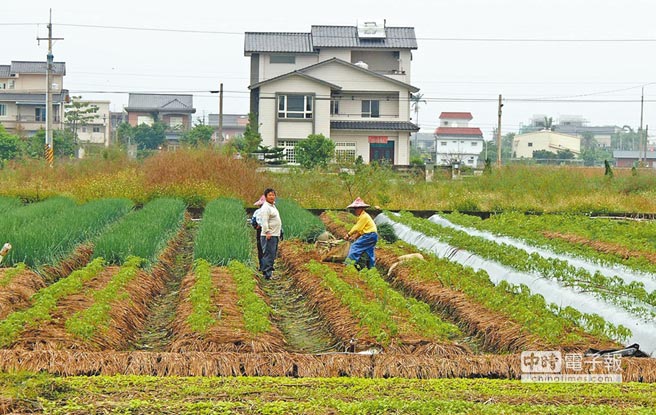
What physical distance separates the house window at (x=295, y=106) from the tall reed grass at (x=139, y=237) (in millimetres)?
24030

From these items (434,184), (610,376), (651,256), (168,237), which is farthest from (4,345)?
(434,184)

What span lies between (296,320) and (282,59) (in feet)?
114

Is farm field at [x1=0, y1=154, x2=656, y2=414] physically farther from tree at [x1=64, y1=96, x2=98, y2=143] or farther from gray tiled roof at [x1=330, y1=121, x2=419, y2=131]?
tree at [x1=64, y1=96, x2=98, y2=143]

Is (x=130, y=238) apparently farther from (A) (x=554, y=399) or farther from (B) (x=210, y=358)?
(A) (x=554, y=399)

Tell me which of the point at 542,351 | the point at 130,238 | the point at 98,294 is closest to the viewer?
the point at 542,351

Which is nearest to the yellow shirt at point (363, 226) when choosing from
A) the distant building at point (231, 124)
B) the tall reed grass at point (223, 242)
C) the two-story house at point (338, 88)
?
the tall reed grass at point (223, 242)

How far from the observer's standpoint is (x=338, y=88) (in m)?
40.3

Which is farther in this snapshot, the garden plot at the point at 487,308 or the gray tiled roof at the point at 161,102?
the gray tiled roof at the point at 161,102

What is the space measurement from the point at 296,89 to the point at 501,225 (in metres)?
A: 23.9

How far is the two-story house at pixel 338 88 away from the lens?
40000 millimetres

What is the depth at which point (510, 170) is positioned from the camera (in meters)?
26.4

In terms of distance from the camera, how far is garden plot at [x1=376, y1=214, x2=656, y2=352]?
26.2 ft

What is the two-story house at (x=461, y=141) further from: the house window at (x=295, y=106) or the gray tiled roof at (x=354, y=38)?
the house window at (x=295, y=106)

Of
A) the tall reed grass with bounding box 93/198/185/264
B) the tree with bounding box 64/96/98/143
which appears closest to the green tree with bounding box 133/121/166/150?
the tree with bounding box 64/96/98/143
